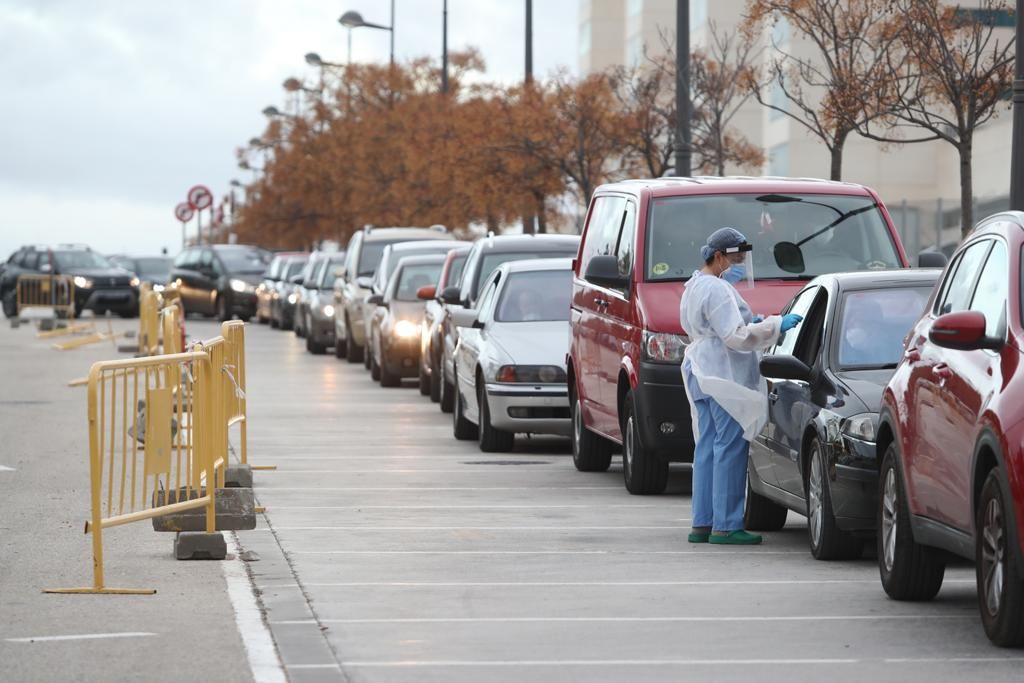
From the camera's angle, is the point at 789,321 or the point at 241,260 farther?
the point at 241,260

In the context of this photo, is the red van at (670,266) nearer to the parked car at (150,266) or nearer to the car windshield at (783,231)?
the car windshield at (783,231)

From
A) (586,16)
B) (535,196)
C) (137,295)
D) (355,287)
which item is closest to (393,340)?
(355,287)

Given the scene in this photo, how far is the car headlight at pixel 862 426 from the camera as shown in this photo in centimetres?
1085

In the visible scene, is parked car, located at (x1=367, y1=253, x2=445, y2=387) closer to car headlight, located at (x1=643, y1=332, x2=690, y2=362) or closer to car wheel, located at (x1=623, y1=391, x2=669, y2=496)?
car wheel, located at (x1=623, y1=391, x2=669, y2=496)

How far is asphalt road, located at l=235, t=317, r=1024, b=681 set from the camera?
8344 mm

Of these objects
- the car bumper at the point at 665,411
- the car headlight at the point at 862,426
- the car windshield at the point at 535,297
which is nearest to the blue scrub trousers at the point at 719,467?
the car headlight at the point at 862,426

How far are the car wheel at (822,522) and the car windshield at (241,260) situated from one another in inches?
1799

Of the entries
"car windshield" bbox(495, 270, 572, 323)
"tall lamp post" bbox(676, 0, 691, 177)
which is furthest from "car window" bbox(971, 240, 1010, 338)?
"tall lamp post" bbox(676, 0, 691, 177)

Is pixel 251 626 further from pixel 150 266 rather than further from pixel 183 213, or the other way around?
pixel 150 266

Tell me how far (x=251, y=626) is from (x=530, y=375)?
29.7ft

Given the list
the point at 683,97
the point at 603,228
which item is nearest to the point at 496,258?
the point at 683,97

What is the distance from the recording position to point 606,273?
48.7ft

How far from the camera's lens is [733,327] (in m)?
11.9

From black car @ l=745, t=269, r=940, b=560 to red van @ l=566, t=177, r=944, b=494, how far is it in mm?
1577
